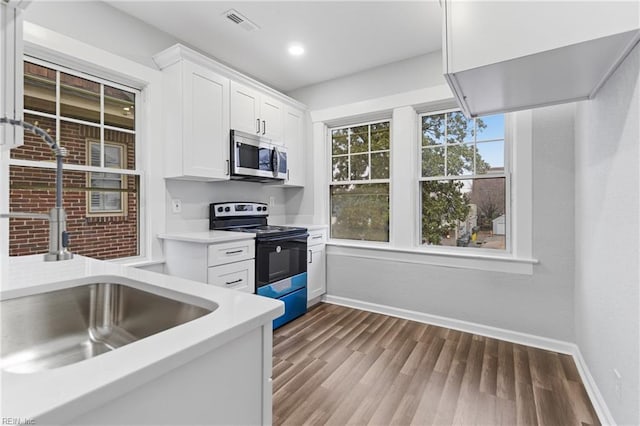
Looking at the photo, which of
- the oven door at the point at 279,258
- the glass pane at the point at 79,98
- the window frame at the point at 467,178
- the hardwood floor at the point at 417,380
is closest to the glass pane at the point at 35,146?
the glass pane at the point at 79,98

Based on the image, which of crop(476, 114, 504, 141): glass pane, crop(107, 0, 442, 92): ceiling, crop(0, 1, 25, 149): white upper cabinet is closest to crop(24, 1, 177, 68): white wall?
crop(107, 0, 442, 92): ceiling

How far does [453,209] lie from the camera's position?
307 cm

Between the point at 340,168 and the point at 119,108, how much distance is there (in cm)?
230

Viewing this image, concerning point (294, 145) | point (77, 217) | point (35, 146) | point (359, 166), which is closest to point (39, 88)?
point (35, 146)

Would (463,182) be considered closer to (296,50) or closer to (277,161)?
(277,161)

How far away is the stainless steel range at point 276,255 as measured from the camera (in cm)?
281

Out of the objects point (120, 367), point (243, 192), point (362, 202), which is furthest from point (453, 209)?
point (120, 367)

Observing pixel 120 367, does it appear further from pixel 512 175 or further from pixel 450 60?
pixel 512 175

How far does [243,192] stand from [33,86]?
1903 millimetres

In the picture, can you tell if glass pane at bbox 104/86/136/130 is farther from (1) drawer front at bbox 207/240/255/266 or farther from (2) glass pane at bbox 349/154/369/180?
(2) glass pane at bbox 349/154/369/180

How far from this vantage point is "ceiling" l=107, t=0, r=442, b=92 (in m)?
2.42

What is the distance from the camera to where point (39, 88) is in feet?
6.93

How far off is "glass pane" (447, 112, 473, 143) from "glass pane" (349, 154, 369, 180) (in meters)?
0.93

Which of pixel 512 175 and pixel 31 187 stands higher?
pixel 512 175
